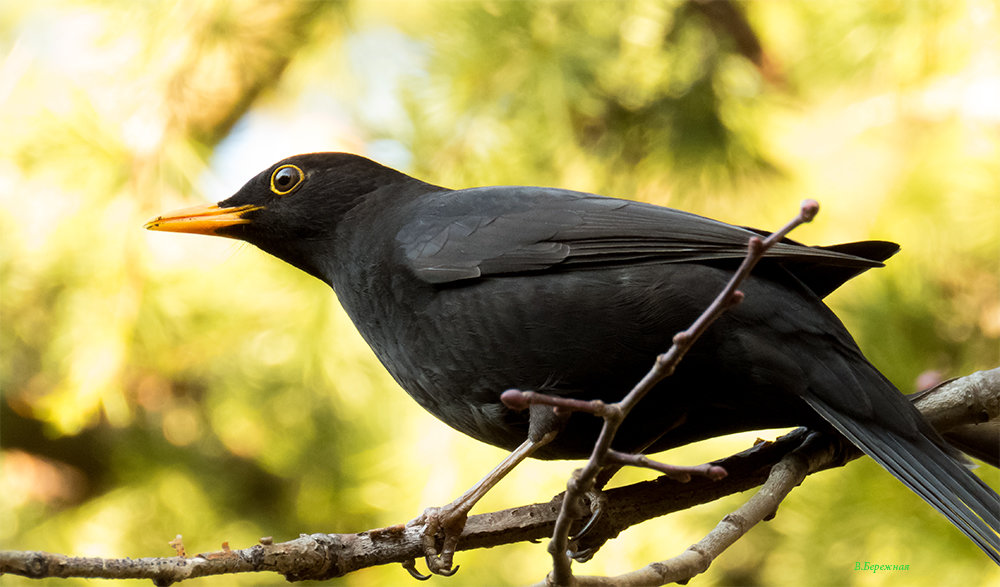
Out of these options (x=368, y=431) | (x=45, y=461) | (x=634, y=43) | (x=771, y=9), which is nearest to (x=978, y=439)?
(x=634, y=43)

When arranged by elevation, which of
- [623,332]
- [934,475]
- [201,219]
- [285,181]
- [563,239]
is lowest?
[934,475]

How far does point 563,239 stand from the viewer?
241cm

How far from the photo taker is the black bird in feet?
7.13

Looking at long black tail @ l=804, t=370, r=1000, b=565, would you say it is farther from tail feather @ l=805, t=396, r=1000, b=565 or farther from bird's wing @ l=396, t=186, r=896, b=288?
bird's wing @ l=396, t=186, r=896, b=288

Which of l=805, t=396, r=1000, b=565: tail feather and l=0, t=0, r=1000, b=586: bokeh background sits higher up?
l=0, t=0, r=1000, b=586: bokeh background

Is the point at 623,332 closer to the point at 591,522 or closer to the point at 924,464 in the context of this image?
the point at 591,522

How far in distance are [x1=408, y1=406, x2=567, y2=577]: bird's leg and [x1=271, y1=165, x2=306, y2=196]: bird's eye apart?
1241 millimetres

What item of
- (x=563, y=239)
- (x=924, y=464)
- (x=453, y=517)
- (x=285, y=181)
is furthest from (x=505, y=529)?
(x=285, y=181)

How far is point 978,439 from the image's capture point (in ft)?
8.60

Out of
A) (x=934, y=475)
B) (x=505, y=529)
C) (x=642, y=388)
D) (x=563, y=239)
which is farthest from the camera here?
(x=563, y=239)

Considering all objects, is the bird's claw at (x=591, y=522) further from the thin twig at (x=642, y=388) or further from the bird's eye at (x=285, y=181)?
the bird's eye at (x=285, y=181)

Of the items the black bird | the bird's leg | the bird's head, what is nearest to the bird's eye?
the bird's head

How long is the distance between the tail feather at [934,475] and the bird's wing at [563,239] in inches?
16.3

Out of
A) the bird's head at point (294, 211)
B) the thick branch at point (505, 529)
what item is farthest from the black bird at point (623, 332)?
the bird's head at point (294, 211)
